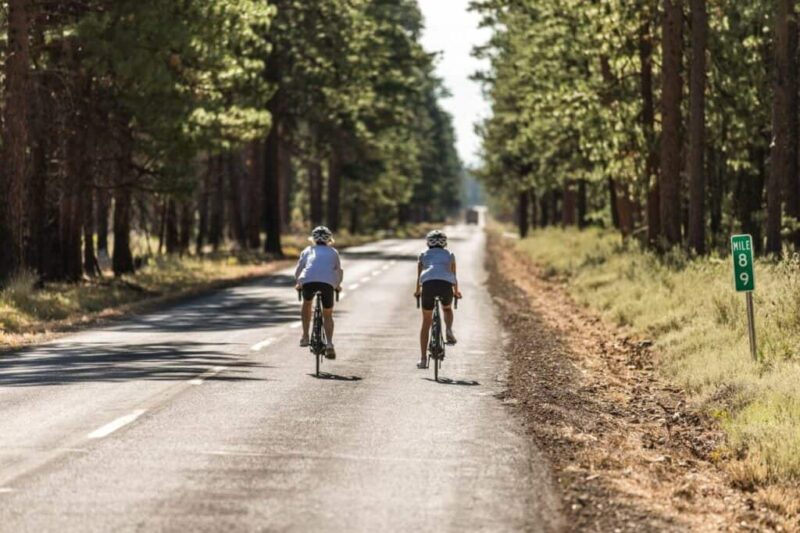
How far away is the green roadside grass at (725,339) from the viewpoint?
34.0ft

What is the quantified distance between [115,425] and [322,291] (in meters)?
5.11

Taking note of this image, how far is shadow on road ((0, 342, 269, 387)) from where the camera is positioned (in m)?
14.6

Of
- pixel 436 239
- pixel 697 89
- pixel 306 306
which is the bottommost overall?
pixel 306 306

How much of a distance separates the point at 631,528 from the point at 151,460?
3.67m

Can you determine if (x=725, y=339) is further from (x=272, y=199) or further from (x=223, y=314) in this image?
(x=272, y=199)

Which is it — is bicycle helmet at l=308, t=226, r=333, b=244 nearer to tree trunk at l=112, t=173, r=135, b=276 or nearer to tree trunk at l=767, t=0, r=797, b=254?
tree trunk at l=767, t=0, r=797, b=254

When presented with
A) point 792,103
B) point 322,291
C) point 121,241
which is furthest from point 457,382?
point 121,241

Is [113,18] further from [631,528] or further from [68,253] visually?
[631,528]

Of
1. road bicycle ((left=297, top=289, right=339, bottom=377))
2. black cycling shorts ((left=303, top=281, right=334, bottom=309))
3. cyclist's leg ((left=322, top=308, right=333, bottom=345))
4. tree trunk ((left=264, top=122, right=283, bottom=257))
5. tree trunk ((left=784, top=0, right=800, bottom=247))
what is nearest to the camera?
road bicycle ((left=297, top=289, right=339, bottom=377))

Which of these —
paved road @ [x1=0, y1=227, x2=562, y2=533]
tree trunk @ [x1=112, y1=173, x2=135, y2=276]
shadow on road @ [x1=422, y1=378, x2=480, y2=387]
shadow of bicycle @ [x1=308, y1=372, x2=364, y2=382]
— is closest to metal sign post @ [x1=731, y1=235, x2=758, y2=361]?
paved road @ [x1=0, y1=227, x2=562, y2=533]

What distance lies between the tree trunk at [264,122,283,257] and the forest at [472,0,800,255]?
1100 cm

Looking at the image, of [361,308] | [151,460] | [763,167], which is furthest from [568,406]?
[763,167]

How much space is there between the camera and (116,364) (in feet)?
52.4

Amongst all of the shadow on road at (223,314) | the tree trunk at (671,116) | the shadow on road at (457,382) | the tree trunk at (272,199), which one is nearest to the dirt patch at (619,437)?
the shadow on road at (457,382)
